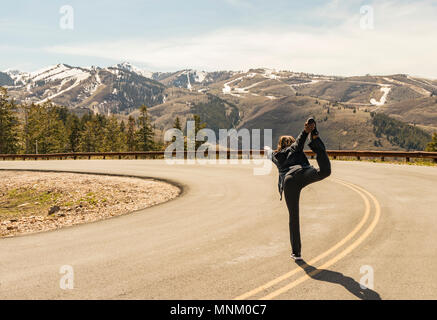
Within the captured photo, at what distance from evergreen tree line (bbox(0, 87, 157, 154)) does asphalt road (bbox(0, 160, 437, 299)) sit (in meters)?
63.1

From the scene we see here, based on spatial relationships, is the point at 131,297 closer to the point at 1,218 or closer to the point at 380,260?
the point at 380,260

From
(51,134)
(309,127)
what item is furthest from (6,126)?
(309,127)

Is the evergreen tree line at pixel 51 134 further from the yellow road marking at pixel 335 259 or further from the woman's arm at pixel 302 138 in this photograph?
the woman's arm at pixel 302 138

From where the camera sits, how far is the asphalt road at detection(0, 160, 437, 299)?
5.00 metres

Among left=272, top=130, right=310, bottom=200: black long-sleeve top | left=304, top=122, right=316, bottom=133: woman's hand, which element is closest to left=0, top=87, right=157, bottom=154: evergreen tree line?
left=272, top=130, right=310, bottom=200: black long-sleeve top

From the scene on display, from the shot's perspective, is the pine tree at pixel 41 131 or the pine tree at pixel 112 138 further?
the pine tree at pixel 112 138

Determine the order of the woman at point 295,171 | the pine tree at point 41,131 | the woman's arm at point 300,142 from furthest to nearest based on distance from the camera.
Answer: the pine tree at point 41,131 < the woman at point 295,171 < the woman's arm at point 300,142

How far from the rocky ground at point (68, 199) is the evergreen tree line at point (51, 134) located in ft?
166

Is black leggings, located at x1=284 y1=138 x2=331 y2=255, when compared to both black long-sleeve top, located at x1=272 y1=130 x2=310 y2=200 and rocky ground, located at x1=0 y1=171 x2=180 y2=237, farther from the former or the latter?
rocky ground, located at x1=0 y1=171 x2=180 y2=237

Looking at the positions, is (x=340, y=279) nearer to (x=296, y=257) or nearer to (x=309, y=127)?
(x=296, y=257)

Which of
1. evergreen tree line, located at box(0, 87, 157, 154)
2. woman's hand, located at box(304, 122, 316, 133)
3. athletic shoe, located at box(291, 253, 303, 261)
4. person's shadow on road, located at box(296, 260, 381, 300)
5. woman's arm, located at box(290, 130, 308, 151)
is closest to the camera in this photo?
person's shadow on road, located at box(296, 260, 381, 300)

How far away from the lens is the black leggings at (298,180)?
5616 mm

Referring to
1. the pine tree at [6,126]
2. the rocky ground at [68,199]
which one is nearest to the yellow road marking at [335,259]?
the rocky ground at [68,199]

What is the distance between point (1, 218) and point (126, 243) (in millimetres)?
8705
